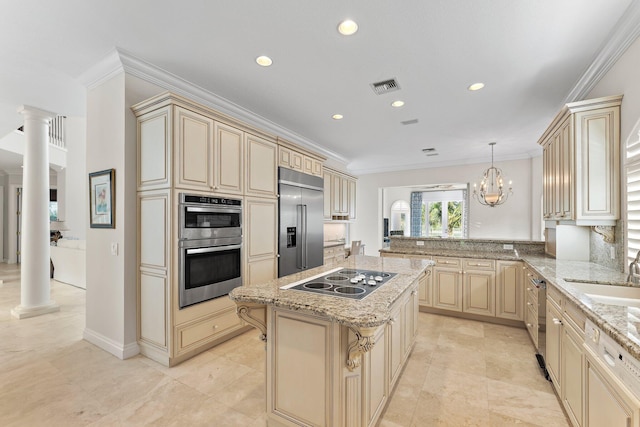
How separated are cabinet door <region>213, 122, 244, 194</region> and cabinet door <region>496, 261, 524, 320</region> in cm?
356

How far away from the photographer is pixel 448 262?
4082 millimetres

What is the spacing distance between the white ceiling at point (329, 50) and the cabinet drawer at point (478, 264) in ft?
6.70

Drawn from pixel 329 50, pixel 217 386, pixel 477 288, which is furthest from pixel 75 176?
pixel 477 288

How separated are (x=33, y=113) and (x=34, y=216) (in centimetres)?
139

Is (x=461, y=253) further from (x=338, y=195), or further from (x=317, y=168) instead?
(x=338, y=195)

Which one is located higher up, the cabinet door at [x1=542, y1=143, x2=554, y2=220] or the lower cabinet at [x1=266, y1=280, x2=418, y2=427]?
the cabinet door at [x1=542, y1=143, x2=554, y2=220]

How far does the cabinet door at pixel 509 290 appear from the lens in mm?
3660

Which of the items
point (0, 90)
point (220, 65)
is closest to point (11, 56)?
point (0, 90)

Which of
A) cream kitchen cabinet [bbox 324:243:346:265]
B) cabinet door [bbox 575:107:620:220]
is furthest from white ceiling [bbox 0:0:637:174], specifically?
cream kitchen cabinet [bbox 324:243:346:265]

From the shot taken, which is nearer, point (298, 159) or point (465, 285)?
point (465, 285)

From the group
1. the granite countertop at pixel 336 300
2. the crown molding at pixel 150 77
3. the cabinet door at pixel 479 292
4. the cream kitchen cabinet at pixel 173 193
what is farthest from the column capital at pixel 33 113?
the cabinet door at pixel 479 292

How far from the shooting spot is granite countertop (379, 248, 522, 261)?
12.6 feet

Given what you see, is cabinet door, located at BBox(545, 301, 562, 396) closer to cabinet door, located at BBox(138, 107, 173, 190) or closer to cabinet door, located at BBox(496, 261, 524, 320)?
cabinet door, located at BBox(496, 261, 524, 320)

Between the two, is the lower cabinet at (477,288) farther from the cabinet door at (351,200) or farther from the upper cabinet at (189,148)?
the upper cabinet at (189,148)
